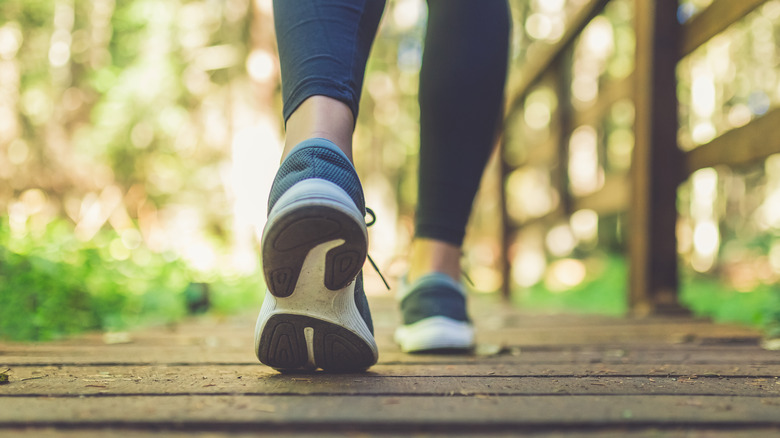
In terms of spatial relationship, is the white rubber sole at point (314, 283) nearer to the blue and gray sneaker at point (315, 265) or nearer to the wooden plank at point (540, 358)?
the blue and gray sneaker at point (315, 265)

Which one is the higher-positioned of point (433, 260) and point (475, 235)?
point (475, 235)

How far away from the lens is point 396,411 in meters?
0.70

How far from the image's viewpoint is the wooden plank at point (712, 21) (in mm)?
1848

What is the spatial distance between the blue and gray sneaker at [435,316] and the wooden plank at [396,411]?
1.64 ft

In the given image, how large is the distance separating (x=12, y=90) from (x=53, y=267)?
10042mm

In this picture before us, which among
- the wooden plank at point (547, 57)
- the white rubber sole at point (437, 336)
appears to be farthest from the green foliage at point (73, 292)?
the wooden plank at point (547, 57)

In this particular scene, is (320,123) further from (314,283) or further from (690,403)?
(690,403)

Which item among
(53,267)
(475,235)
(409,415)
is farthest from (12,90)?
(409,415)

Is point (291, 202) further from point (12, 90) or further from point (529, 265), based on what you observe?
point (529, 265)

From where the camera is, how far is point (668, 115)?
2.29 m

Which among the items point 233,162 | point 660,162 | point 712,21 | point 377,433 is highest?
point 233,162

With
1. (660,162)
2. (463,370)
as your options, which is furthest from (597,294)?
(463,370)

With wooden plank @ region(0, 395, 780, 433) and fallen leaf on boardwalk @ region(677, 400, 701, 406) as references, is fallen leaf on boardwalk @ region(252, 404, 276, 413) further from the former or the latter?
fallen leaf on boardwalk @ region(677, 400, 701, 406)

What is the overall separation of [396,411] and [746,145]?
1.55 metres
